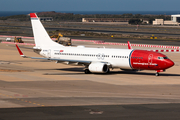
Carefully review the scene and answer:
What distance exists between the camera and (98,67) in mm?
50844

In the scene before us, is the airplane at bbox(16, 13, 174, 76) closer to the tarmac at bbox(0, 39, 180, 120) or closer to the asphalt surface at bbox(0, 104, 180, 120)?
the tarmac at bbox(0, 39, 180, 120)

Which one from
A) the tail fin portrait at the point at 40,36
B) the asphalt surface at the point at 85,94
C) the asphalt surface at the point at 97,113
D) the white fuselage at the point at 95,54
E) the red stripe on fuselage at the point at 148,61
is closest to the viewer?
the asphalt surface at the point at 97,113

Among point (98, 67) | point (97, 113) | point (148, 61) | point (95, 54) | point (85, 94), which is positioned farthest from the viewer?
point (95, 54)

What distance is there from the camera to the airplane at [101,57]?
161ft

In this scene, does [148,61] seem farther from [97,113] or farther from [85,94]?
[97,113]

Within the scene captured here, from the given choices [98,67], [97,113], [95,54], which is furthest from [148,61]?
[97,113]

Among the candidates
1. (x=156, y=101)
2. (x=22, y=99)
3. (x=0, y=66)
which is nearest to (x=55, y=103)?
(x=22, y=99)

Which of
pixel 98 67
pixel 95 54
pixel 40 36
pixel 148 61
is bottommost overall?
pixel 98 67

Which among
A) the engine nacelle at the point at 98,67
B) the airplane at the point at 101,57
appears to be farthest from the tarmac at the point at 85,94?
the airplane at the point at 101,57

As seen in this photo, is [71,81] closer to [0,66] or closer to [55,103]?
[55,103]

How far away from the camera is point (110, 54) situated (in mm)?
51781

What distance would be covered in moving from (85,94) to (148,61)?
1622 centimetres

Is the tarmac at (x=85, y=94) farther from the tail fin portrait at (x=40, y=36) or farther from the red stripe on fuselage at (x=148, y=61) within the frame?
the tail fin portrait at (x=40, y=36)

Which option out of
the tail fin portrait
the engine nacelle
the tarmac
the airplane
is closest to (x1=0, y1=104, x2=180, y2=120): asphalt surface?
the tarmac
